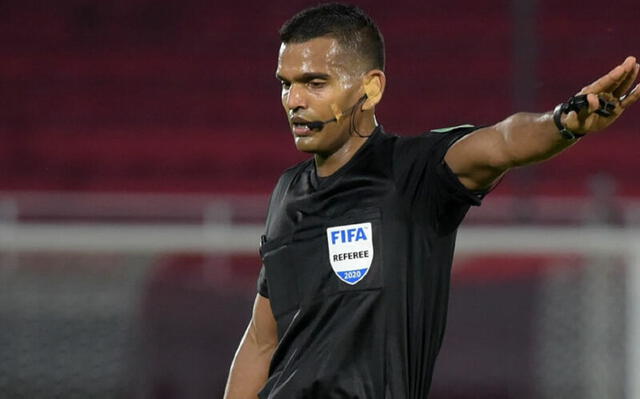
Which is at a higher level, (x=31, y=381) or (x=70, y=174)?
(x=70, y=174)

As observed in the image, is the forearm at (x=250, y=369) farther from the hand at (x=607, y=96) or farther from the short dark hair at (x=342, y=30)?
the hand at (x=607, y=96)

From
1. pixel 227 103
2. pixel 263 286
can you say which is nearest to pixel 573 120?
pixel 263 286

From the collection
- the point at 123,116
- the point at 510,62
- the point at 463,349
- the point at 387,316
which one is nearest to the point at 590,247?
the point at 463,349

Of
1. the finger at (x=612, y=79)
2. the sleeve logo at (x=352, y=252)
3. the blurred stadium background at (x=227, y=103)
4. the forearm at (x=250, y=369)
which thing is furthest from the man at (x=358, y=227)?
the blurred stadium background at (x=227, y=103)

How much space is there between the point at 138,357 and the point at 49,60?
5.97 metres

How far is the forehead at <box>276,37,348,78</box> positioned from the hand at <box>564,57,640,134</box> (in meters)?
0.50

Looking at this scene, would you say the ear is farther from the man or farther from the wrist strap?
the wrist strap

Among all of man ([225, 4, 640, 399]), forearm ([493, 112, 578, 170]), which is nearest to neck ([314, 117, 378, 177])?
man ([225, 4, 640, 399])

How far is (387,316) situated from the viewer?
203 cm

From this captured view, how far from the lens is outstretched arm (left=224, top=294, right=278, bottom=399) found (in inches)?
91.4

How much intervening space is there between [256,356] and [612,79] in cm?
96

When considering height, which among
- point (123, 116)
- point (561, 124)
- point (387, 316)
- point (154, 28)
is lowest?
point (387, 316)

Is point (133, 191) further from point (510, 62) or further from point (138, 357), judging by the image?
point (138, 357)

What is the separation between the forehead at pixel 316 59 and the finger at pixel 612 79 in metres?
0.52
